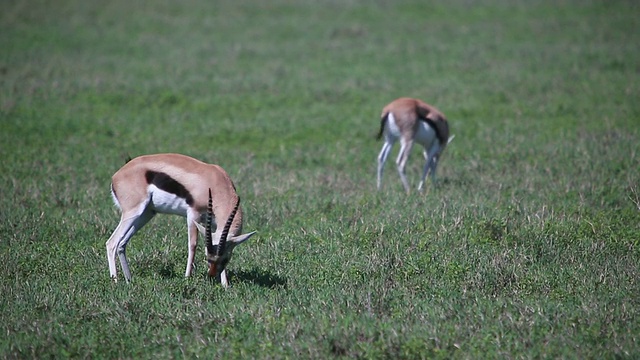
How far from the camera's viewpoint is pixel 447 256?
321 inches

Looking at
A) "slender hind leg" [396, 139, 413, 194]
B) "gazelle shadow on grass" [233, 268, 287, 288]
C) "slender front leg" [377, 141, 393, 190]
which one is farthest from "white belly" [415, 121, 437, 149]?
"gazelle shadow on grass" [233, 268, 287, 288]

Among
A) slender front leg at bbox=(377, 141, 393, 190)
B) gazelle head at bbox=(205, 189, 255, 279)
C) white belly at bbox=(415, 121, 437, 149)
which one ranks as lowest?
slender front leg at bbox=(377, 141, 393, 190)

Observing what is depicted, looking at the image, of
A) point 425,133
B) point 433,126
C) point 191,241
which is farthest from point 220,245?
point 433,126

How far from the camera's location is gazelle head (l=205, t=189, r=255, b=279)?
701cm

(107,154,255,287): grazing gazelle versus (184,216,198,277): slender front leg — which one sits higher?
(107,154,255,287): grazing gazelle

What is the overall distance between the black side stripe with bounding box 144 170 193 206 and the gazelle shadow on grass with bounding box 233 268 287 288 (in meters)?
0.91

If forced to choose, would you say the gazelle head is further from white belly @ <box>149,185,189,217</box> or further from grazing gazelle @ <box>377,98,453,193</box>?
grazing gazelle @ <box>377,98,453,193</box>

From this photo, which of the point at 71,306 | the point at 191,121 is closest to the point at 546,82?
the point at 191,121

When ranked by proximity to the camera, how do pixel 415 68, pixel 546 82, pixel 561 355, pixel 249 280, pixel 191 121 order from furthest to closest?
pixel 415 68
pixel 546 82
pixel 191 121
pixel 249 280
pixel 561 355

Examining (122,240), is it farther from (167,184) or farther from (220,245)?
(220,245)

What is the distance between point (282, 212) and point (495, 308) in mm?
3874

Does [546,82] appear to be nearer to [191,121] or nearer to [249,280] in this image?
[191,121]

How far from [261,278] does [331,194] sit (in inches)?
136

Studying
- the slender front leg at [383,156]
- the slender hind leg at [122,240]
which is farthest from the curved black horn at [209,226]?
the slender front leg at [383,156]
